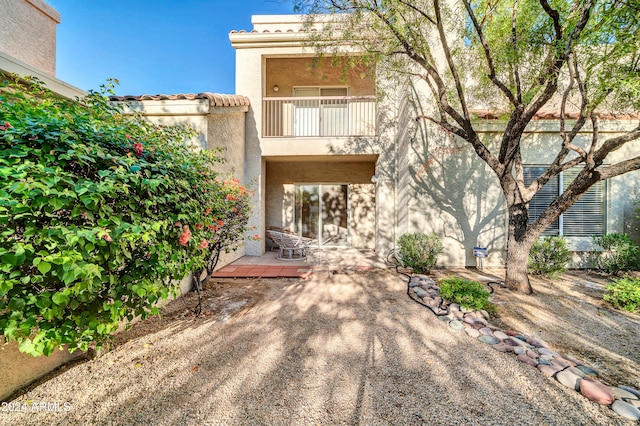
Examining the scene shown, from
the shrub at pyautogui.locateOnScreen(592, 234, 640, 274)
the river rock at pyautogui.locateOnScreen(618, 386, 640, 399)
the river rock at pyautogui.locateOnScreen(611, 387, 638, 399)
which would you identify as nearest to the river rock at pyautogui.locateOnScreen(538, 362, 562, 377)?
the river rock at pyautogui.locateOnScreen(611, 387, 638, 399)

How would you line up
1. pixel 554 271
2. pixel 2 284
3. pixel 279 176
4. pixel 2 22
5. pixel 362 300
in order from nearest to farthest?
pixel 2 284 < pixel 362 300 < pixel 554 271 < pixel 2 22 < pixel 279 176

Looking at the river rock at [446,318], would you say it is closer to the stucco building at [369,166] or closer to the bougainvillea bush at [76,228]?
the stucco building at [369,166]

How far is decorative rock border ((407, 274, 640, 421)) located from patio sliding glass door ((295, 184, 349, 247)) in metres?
5.75

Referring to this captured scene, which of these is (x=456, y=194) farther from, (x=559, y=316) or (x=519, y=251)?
(x=559, y=316)

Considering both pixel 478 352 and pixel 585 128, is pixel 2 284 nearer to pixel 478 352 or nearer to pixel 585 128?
pixel 478 352

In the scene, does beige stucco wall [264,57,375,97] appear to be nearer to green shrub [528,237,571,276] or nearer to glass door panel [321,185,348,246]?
glass door panel [321,185,348,246]

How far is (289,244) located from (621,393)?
677cm

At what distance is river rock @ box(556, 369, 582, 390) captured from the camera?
2.34m

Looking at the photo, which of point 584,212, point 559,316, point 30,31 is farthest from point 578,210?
point 30,31

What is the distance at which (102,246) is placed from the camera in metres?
1.66

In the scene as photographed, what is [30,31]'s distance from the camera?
8.45 metres

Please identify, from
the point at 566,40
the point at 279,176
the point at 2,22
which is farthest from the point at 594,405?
the point at 2,22

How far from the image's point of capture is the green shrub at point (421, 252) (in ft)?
20.2

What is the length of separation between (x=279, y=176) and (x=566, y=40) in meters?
8.46
